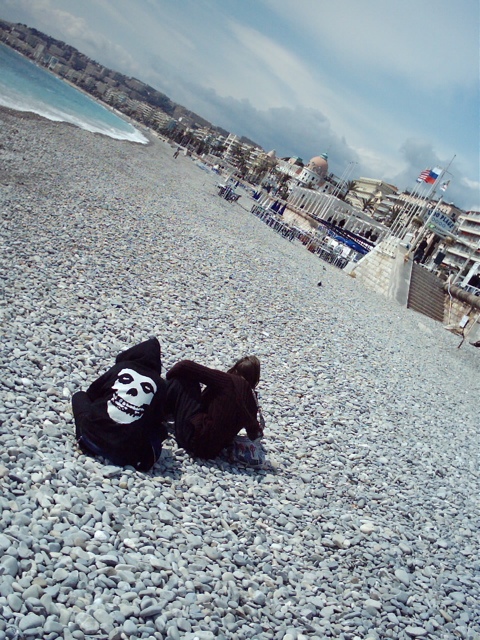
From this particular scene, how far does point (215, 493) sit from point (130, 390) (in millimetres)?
1308

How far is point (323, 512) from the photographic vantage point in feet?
16.2

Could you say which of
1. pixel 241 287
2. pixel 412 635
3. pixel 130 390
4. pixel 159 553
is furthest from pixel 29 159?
pixel 412 635

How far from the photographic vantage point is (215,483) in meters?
4.68

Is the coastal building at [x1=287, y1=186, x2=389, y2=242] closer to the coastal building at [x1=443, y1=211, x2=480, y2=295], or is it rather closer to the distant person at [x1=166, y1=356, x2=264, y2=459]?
the coastal building at [x1=443, y1=211, x2=480, y2=295]

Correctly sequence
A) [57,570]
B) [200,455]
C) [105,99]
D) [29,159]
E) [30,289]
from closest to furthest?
1. [57,570]
2. [200,455]
3. [30,289]
4. [29,159]
5. [105,99]

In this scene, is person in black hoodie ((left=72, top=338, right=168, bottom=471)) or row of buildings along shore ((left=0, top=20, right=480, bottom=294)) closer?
person in black hoodie ((left=72, top=338, right=168, bottom=471))

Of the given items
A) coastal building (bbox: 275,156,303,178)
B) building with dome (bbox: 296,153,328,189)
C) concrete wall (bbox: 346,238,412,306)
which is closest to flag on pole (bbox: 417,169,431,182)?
concrete wall (bbox: 346,238,412,306)

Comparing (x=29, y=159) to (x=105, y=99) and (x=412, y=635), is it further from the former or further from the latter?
(x=105, y=99)

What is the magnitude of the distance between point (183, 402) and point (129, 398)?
76 centimetres

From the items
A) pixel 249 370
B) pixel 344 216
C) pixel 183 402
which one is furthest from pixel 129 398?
pixel 344 216

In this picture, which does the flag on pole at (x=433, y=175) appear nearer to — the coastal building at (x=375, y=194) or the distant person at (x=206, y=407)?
the distant person at (x=206, y=407)

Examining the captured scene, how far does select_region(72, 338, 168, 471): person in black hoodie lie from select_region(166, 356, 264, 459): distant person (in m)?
0.36

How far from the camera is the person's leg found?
479 centimetres

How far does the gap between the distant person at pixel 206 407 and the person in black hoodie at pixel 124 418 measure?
357mm
